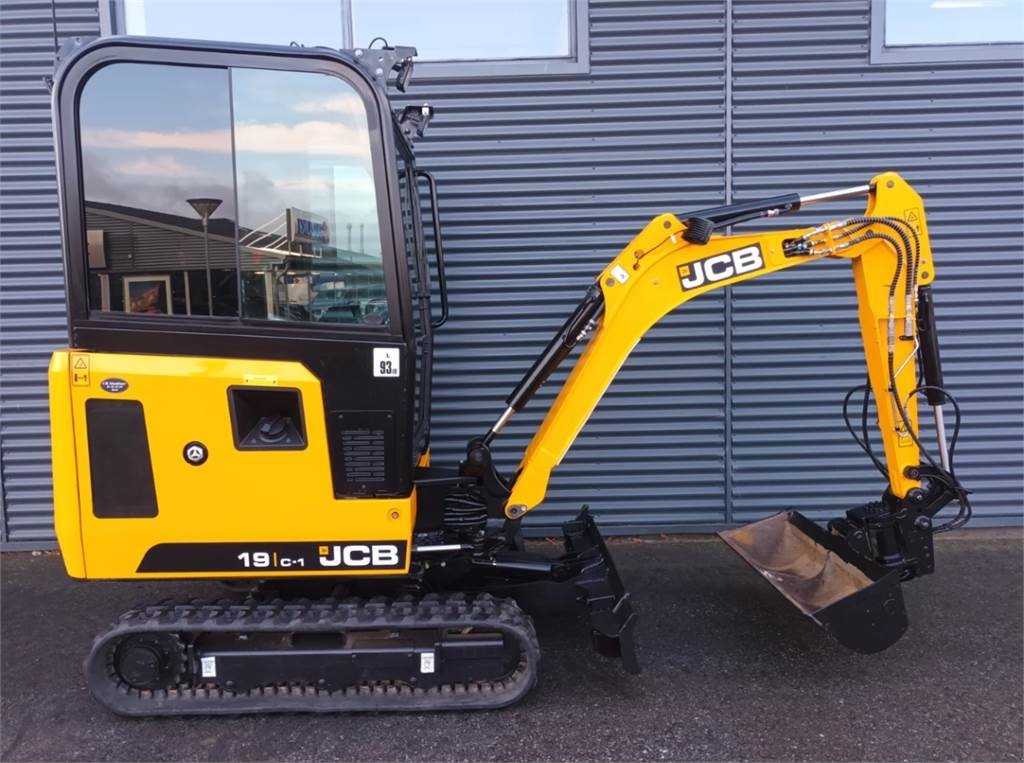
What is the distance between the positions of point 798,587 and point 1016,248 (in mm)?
3215

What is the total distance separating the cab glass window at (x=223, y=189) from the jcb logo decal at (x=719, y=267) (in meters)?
1.37

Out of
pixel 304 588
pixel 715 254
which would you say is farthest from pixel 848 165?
pixel 304 588

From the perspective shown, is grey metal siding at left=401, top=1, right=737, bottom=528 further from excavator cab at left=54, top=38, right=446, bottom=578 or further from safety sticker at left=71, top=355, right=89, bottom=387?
safety sticker at left=71, top=355, right=89, bottom=387

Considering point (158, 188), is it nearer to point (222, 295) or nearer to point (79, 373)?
point (222, 295)

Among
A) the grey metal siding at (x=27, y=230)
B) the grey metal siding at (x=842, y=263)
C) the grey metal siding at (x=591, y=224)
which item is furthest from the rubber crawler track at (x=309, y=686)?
the grey metal siding at (x=27, y=230)

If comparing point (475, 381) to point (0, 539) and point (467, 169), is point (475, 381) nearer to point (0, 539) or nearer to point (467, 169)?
point (467, 169)

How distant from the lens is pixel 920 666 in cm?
347

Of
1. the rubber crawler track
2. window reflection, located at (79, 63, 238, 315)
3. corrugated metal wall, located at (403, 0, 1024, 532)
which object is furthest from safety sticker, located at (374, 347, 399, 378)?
corrugated metal wall, located at (403, 0, 1024, 532)

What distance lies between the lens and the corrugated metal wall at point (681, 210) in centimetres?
499

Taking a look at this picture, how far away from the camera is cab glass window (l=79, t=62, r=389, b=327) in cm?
289

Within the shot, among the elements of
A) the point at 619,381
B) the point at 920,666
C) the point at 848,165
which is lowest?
the point at 920,666

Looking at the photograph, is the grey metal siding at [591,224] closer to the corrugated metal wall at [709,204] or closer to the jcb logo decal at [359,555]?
the corrugated metal wall at [709,204]

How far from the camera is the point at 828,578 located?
144 inches

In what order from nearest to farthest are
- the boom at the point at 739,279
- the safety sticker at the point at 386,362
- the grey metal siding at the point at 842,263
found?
1. the safety sticker at the point at 386,362
2. the boom at the point at 739,279
3. the grey metal siding at the point at 842,263
